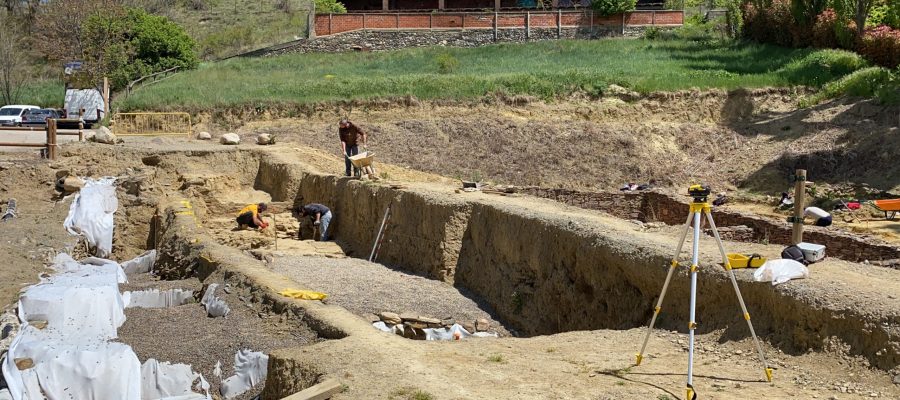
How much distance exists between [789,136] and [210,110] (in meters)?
17.4

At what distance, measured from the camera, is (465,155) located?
30.9 metres

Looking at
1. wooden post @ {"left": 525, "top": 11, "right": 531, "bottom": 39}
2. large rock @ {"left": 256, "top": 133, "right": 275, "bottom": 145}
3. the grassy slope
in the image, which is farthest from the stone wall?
large rock @ {"left": 256, "top": 133, "right": 275, "bottom": 145}

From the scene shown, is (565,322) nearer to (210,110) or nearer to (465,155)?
(465,155)

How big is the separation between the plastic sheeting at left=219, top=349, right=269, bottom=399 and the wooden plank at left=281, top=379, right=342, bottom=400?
216 cm

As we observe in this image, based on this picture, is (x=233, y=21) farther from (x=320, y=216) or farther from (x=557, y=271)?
(x=557, y=271)

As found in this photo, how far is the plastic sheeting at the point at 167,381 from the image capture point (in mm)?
11320

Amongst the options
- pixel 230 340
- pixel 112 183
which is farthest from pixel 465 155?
pixel 230 340

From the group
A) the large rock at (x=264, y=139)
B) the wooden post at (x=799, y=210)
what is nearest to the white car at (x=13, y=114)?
the large rock at (x=264, y=139)

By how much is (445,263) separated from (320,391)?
8921 mm

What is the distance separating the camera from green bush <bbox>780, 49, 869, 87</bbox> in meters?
34.2

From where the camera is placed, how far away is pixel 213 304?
13.8m

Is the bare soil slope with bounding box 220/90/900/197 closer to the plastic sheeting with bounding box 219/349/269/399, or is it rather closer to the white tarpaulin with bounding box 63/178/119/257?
the white tarpaulin with bounding box 63/178/119/257

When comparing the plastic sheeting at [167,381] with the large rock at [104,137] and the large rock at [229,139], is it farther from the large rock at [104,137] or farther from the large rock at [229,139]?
the large rock at [229,139]

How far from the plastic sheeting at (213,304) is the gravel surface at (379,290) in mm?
2060
